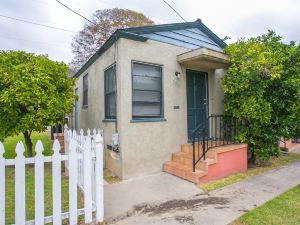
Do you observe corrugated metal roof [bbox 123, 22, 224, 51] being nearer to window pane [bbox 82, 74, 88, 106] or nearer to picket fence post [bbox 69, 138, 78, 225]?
picket fence post [bbox 69, 138, 78, 225]

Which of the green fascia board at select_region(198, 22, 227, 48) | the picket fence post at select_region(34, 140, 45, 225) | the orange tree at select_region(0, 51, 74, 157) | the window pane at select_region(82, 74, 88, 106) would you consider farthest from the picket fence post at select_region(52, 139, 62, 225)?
the window pane at select_region(82, 74, 88, 106)

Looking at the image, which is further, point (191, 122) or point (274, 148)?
point (191, 122)

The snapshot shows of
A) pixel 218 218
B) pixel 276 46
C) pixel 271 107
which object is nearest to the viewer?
pixel 218 218

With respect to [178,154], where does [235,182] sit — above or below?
below

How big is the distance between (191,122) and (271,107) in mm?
2281

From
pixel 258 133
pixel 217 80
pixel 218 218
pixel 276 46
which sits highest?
pixel 276 46

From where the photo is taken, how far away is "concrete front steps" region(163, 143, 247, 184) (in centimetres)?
532

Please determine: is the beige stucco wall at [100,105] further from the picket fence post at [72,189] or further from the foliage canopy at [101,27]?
the foliage canopy at [101,27]

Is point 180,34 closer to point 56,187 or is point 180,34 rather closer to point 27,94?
point 27,94

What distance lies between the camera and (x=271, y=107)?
6.27m

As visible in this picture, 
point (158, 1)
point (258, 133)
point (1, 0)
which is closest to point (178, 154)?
point (258, 133)

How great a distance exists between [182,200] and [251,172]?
113 inches

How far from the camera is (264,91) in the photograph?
6266 millimetres

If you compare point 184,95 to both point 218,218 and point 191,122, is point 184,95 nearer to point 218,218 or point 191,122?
point 191,122
